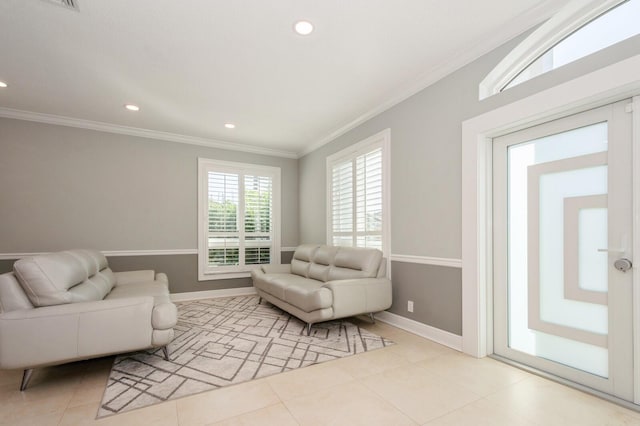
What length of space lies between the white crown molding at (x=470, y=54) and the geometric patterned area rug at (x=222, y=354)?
273 cm

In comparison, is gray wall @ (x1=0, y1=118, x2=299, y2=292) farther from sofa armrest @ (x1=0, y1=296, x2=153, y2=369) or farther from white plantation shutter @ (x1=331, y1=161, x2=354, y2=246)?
sofa armrest @ (x1=0, y1=296, x2=153, y2=369)

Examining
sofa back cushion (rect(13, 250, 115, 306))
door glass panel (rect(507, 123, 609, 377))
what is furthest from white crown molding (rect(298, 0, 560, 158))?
sofa back cushion (rect(13, 250, 115, 306))

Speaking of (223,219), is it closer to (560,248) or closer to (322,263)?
(322,263)

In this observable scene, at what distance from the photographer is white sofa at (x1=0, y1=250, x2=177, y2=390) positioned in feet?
6.82

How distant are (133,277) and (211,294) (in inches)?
55.6

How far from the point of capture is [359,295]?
3342mm

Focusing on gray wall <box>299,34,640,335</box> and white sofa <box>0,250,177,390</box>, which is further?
gray wall <box>299,34,640,335</box>

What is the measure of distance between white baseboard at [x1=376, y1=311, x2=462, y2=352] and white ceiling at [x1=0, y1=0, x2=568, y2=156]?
102 inches

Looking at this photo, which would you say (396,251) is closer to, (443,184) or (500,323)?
(443,184)

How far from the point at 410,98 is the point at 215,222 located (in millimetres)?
3735

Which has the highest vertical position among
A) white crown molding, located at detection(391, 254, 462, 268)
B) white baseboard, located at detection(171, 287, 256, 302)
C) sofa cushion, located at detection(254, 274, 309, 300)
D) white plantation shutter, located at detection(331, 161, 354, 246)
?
white plantation shutter, located at detection(331, 161, 354, 246)

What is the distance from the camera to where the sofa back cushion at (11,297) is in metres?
2.16

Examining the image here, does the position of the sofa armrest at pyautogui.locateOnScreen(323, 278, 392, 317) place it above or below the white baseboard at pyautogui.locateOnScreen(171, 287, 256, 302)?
above

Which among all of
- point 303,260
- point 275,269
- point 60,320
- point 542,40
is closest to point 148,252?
point 275,269
